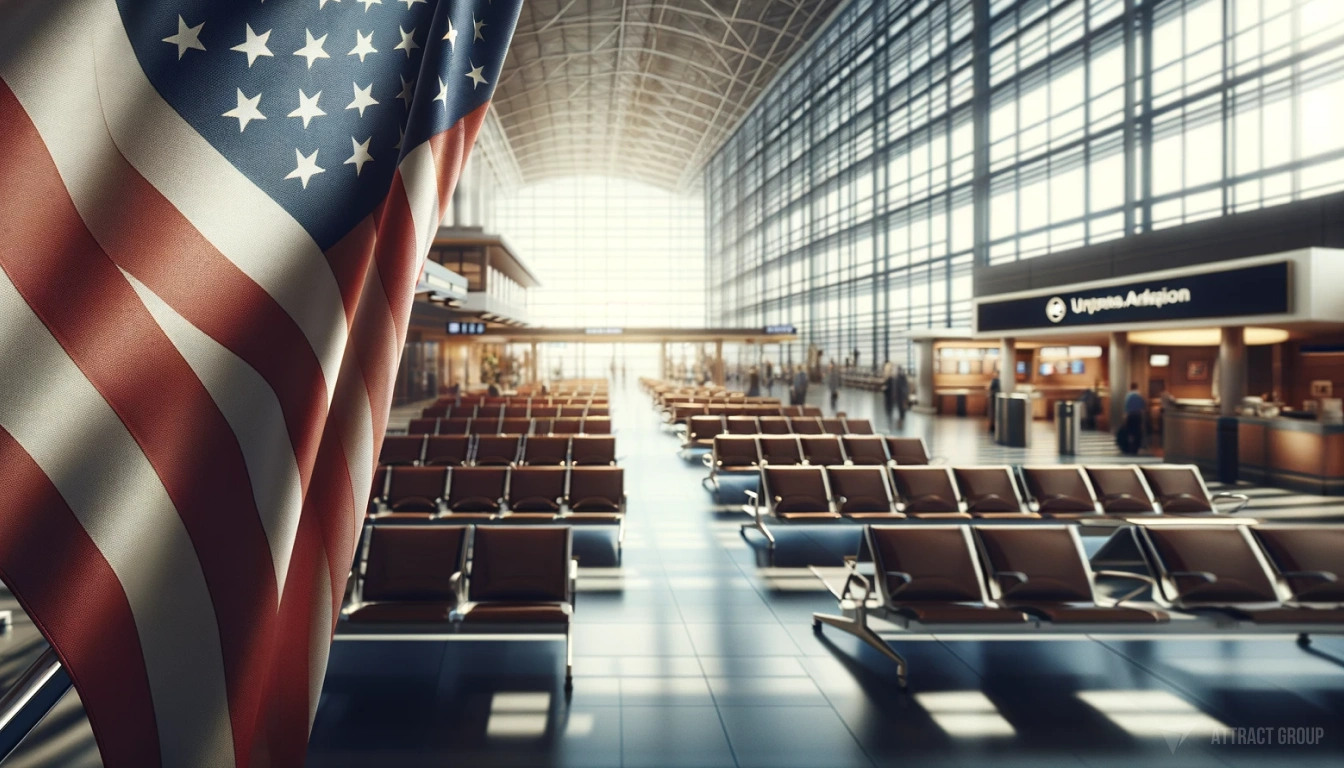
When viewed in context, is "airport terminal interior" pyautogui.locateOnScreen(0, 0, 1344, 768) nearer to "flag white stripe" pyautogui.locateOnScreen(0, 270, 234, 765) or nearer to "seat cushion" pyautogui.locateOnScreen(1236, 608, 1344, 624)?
"seat cushion" pyautogui.locateOnScreen(1236, 608, 1344, 624)

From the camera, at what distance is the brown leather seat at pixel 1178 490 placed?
27.6ft

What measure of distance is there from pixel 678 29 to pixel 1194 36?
1212 inches

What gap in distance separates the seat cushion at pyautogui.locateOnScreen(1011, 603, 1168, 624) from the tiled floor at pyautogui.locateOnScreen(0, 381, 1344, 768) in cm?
34

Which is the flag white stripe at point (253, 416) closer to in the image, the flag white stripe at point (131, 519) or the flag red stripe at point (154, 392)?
the flag red stripe at point (154, 392)

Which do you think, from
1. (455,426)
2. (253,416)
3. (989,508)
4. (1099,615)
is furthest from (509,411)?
(253,416)

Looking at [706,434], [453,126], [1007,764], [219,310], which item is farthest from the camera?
[706,434]

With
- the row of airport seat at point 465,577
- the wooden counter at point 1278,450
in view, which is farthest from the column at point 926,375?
the row of airport seat at point 465,577

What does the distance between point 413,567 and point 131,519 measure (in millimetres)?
4341

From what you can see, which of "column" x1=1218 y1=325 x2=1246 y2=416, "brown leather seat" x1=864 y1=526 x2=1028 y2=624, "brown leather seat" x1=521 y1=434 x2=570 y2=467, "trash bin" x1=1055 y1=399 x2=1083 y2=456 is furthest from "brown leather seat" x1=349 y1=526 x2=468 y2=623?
"column" x1=1218 y1=325 x2=1246 y2=416

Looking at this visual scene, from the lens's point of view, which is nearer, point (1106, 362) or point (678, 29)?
point (1106, 362)

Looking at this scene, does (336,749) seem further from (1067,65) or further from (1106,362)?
(1067,65)

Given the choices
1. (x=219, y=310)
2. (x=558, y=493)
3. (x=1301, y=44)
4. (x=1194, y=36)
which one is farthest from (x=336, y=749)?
(x=1194, y=36)

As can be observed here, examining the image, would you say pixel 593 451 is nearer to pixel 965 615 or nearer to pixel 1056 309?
pixel 965 615

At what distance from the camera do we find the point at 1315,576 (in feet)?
17.2
